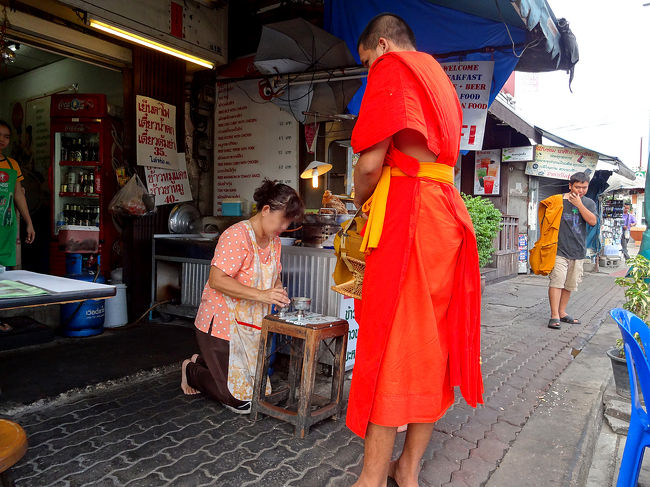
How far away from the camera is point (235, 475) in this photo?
2.33m

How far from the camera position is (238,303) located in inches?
126

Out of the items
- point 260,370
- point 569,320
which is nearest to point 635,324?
point 260,370

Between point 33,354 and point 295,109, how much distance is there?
13.3 feet

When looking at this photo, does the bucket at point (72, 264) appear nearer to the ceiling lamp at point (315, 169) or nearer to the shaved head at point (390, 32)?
the ceiling lamp at point (315, 169)

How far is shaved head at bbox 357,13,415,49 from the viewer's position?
7.06 feet

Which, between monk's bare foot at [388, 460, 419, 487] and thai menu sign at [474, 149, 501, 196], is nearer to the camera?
monk's bare foot at [388, 460, 419, 487]

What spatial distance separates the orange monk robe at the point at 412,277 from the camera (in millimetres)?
1879

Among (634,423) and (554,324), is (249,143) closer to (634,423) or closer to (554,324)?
(554,324)

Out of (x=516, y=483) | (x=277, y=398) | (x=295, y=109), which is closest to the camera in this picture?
(x=516, y=483)

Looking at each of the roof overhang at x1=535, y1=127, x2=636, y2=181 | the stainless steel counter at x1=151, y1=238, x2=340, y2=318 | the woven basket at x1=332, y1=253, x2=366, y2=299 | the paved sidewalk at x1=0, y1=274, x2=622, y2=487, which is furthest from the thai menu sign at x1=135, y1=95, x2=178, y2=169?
the roof overhang at x1=535, y1=127, x2=636, y2=181

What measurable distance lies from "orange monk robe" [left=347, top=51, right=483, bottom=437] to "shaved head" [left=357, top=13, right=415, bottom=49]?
0.65 feet

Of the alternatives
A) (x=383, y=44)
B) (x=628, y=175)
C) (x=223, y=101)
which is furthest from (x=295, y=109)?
(x=628, y=175)

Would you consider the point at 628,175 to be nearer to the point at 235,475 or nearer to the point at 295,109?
the point at 295,109

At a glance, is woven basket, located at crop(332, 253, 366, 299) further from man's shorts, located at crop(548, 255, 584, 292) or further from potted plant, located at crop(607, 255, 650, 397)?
man's shorts, located at crop(548, 255, 584, 292)
